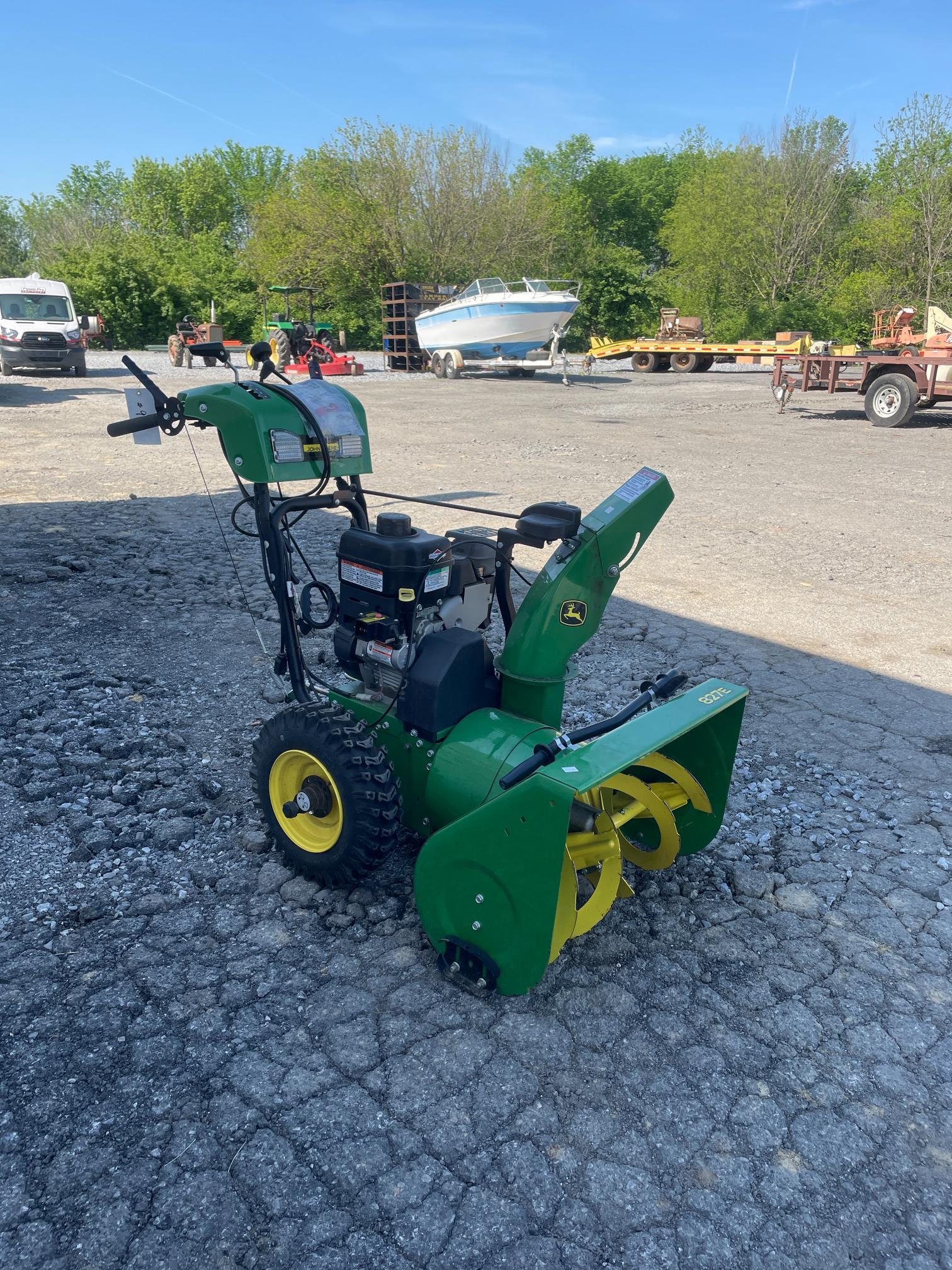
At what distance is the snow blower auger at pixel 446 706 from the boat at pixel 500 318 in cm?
2080

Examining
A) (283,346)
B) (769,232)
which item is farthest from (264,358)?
(769,232)

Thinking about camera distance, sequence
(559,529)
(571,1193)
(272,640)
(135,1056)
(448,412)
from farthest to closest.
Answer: (448,412)
(272,640)
(559,529)
(135,1056)
(571,1193)

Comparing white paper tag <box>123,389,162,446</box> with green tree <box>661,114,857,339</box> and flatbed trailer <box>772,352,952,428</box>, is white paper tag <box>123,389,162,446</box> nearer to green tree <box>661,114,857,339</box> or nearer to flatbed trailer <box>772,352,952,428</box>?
flatbed trailer <box>772,352,952,428</box>

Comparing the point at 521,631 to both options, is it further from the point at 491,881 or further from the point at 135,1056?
the point at 135,1056

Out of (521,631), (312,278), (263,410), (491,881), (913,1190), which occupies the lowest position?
(913,1190)

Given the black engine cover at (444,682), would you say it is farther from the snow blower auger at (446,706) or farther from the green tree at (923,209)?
the green tree at (923,209)

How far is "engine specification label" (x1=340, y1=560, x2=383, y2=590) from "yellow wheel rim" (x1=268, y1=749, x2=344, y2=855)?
2.01 feet

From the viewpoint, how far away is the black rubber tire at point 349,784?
2828 millimetres

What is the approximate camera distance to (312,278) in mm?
34500

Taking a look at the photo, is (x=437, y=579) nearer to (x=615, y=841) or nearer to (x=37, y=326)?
(x=615, y=841)

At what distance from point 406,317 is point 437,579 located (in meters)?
25.2

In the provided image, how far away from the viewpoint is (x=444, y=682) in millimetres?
2865

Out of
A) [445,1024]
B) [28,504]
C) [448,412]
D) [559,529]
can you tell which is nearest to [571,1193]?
[445,1024]

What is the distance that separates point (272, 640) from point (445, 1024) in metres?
3.22
